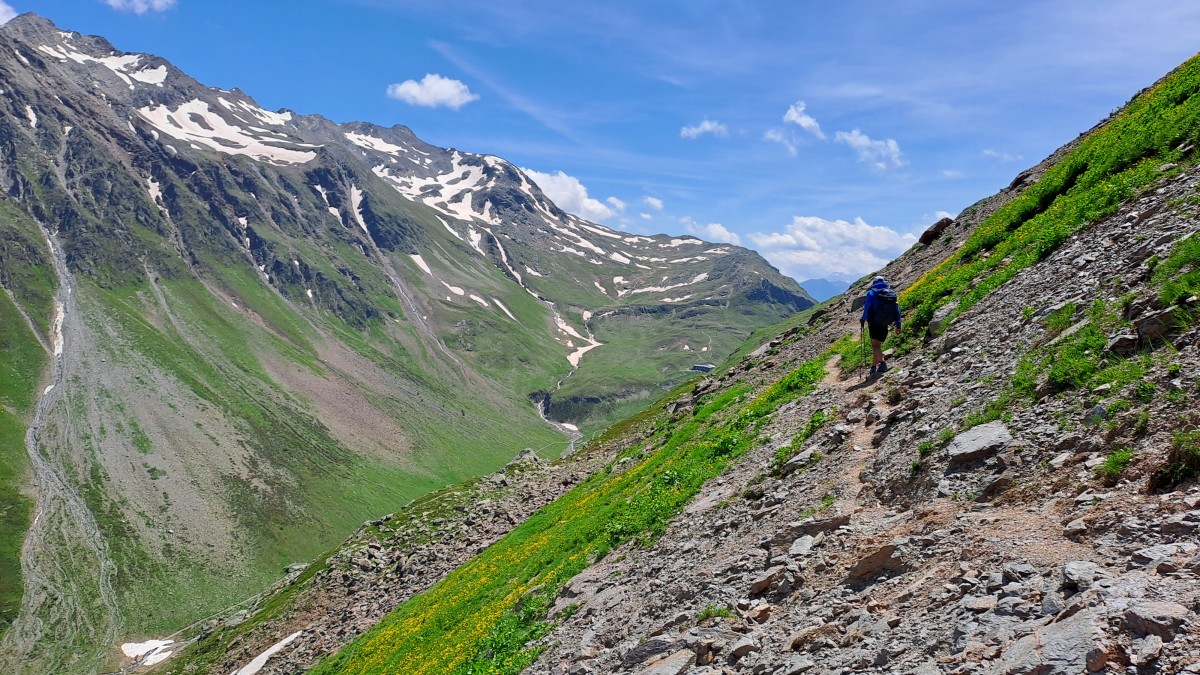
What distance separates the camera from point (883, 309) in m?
23.4

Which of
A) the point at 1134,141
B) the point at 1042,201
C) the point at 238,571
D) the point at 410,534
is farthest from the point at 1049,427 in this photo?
the point at 238,571

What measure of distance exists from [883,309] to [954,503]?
12024 millimetres

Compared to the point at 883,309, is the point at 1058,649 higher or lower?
lower

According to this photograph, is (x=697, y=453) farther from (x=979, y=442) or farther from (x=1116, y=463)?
(x=1116, y=463)

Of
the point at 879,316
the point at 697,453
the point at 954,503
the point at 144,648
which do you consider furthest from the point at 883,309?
the point at 144,648

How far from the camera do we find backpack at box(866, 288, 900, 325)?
76.5ft

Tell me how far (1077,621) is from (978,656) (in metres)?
1.28

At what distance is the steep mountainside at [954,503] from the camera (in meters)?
8.99

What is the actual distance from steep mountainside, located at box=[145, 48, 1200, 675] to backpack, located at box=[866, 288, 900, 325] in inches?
48.7

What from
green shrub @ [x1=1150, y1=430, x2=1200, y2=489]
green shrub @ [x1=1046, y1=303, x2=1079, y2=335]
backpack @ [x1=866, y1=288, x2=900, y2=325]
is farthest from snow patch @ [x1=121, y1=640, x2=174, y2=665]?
green shrub @ [x1=1150, y1=430, x2=1200, y2=489]

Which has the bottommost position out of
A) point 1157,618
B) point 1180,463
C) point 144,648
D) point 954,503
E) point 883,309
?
point 144,648

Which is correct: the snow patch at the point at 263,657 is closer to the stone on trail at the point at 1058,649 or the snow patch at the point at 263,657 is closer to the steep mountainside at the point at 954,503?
the steep mountainside at the point at 954,503

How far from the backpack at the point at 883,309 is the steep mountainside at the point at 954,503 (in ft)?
4.06

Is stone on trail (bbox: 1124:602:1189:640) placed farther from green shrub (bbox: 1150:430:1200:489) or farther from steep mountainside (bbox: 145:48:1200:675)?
green shrub (bbox: 1150:430:1200:489)
